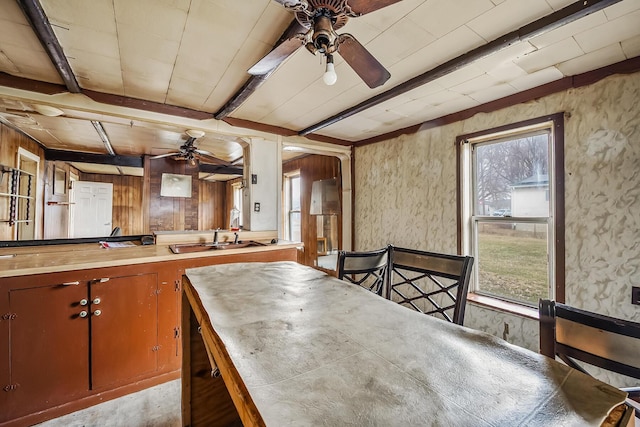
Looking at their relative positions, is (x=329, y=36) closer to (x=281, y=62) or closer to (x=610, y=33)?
(x=281, y=62)

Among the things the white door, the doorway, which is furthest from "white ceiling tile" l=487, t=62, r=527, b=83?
the white door

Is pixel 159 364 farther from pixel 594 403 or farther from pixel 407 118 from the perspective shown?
pixel 407 118

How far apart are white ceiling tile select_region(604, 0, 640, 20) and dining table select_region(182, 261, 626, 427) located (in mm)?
1830

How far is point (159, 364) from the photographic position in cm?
210

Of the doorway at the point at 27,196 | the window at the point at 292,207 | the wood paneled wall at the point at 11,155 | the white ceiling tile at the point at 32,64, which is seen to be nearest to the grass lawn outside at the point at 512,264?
the window at the point at 292,207

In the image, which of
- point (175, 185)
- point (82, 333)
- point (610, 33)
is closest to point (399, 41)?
point (610, 33)

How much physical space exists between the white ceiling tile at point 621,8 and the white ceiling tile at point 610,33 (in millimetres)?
38

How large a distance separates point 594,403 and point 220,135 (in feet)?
11.2

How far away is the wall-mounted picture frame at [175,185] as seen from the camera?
5.19 m

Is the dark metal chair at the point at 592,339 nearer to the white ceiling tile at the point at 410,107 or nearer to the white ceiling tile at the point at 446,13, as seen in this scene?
the white ceiling tile at the point at 446,13

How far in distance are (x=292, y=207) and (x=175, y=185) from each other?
2322 millimetres

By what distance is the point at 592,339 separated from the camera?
811mm

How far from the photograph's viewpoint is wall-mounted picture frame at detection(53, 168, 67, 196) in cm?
461

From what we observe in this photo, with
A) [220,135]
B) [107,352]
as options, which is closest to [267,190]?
[220,135]
